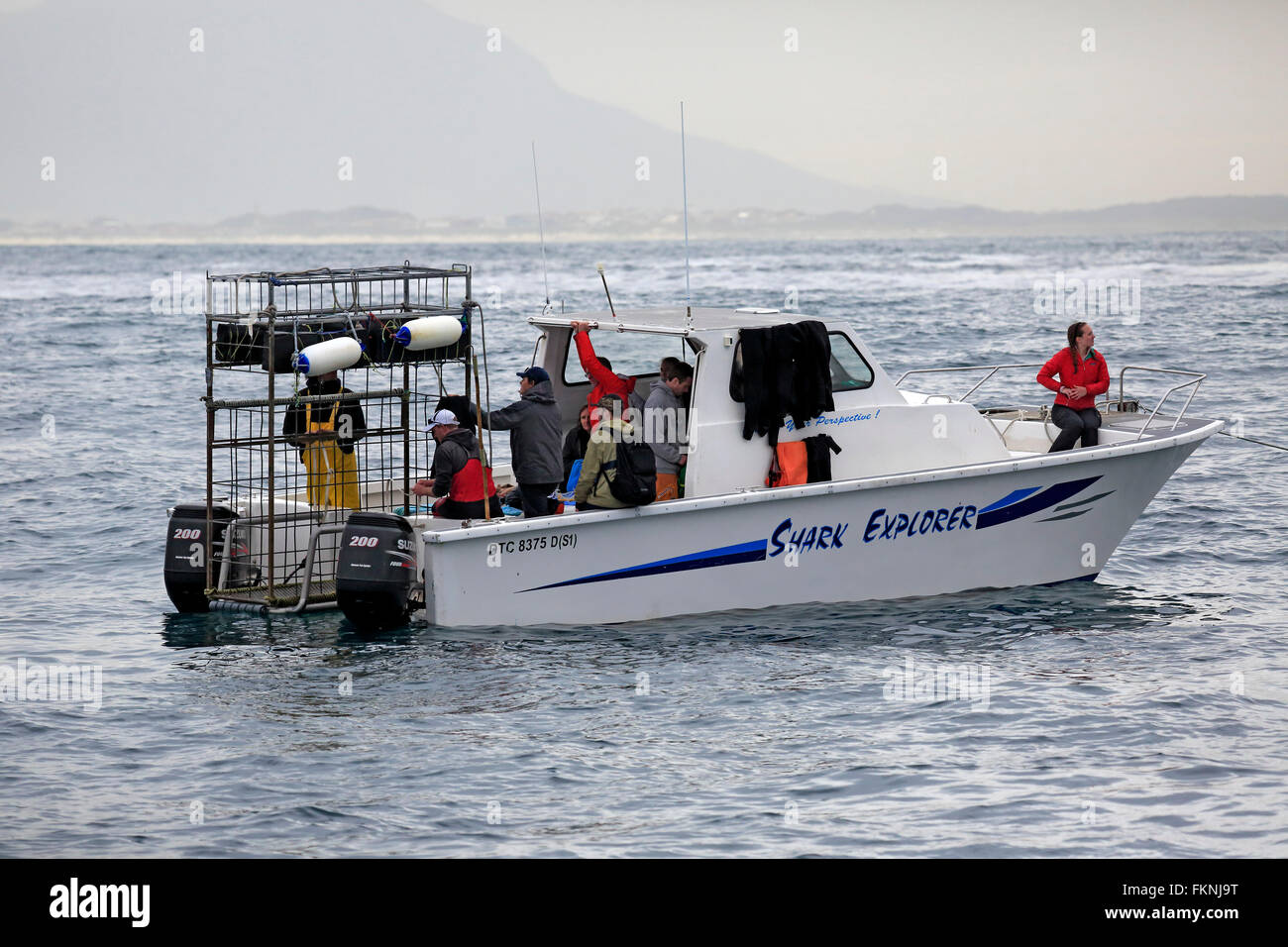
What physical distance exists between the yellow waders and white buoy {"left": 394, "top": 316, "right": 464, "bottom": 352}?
888mm

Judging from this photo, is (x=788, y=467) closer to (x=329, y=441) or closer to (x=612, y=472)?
(x=612, y=472)

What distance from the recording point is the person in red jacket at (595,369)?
11.7 metres

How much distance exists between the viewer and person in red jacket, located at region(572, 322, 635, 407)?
11680mm

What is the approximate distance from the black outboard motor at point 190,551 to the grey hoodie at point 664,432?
3232 millimetres

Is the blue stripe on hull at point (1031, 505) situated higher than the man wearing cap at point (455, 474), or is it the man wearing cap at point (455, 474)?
the man wearing cap at point (455, 474)

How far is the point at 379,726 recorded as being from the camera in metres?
9.18

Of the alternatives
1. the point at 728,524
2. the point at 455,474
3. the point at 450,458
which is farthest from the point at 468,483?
the point at 728,524

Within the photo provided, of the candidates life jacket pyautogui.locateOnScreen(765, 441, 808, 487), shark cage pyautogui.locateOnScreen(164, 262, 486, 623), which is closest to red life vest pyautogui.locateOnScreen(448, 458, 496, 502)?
shark cage pyautogui.locateOnScreen(164, 262, 486, 623)

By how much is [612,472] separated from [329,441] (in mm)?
2291

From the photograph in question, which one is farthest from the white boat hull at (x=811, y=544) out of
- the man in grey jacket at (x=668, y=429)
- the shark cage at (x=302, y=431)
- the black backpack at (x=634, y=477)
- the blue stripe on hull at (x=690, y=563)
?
the shark cage at (x=302, y=431)

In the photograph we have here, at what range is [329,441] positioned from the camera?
11.4 m

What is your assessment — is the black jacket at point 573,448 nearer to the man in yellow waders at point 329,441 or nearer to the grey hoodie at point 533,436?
the grey hoodie at point 533,436
